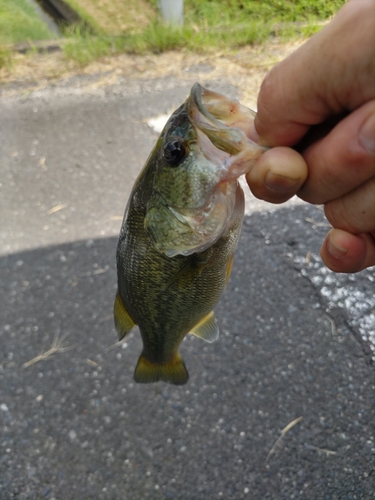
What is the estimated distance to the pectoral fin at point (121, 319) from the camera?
4.87 feet

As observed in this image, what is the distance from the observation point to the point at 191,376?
230 centimetres

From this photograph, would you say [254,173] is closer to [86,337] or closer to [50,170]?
[86,337]

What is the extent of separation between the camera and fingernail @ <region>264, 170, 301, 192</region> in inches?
40.2

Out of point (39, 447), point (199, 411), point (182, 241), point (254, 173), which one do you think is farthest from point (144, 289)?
point (39, 447)

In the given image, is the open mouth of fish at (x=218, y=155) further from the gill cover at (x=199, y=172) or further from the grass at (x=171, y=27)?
the grass at (x=171, y=27)

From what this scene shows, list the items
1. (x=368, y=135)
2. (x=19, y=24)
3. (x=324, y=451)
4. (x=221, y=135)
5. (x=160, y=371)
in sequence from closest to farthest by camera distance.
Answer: (x=368, y=135) < (x=221, y=135) < (x=160, y=371) < (x=324, y=451) < (x=19, y=24)

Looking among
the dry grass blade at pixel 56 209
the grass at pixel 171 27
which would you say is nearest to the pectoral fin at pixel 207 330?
the dry grass blade at pixel 56 209

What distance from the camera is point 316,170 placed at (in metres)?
1.05

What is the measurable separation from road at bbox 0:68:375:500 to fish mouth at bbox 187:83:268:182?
1.46 metres

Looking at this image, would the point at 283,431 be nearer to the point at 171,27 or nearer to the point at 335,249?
→ the point at 335,249

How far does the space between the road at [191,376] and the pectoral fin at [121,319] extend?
0.88 metres

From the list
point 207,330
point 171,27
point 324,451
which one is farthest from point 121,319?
point 171,27

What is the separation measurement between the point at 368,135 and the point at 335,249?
16.6 inches

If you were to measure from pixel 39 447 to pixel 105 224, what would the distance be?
142 centimetres
